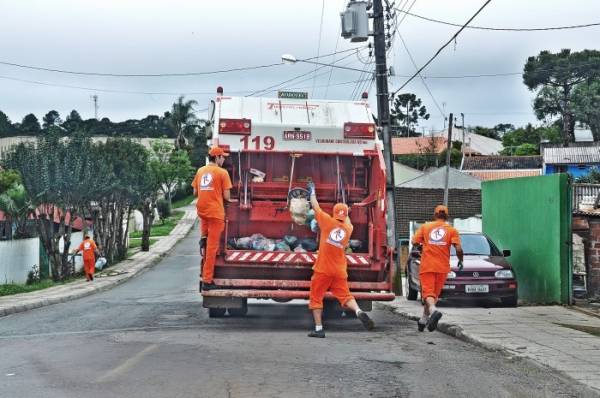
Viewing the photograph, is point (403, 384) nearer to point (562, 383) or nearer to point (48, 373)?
point (562, 383)

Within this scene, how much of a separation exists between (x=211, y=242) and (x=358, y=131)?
2.78 m

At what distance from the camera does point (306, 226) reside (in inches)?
463

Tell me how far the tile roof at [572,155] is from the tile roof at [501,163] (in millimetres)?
3597

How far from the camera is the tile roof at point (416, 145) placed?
241ft

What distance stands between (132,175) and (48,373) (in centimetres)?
2838

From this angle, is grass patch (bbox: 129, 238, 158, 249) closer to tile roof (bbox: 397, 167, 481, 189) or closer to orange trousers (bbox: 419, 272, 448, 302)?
tile roof (bbox: 397, 167, 481, 189)

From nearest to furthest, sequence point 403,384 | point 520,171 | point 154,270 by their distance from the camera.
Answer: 1. point 403,384
2. point 154,270
3. point 520,171

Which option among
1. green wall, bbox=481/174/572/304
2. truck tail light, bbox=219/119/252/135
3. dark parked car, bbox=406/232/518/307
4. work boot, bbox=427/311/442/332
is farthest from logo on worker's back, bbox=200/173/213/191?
green wall, bbox=481/174/572/304

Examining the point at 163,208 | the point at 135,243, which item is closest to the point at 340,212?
the point at 135,243

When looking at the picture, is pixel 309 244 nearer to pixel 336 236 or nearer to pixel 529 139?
pixel 336 236

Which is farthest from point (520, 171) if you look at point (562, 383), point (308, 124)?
point (562, 383)

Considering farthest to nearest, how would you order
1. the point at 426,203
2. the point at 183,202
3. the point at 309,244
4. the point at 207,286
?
the point at 183,202
the point at 426,203
the point at 309,244
the point at 207,286

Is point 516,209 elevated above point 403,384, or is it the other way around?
point 516,209

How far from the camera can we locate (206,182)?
420 inches
